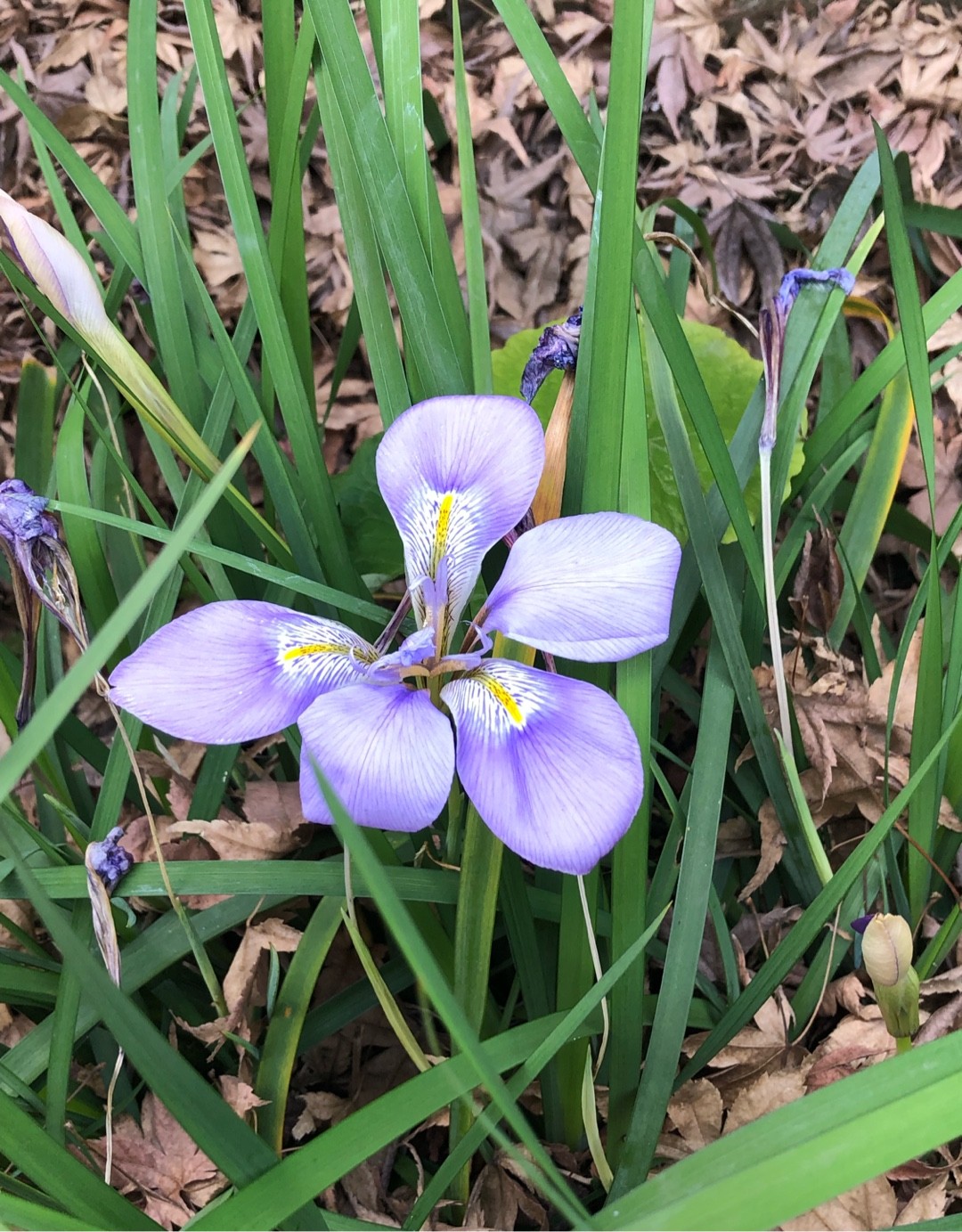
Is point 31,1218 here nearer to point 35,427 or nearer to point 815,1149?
point 815,1149

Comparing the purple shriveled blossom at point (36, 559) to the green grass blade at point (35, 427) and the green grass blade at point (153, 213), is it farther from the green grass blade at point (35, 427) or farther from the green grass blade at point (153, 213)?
the green grass blade at point (35, 427)

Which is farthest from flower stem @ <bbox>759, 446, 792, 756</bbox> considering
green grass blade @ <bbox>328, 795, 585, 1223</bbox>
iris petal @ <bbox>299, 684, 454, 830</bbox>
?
green grass blade @ <bbox>328, 795, 585, 1223</bbox>

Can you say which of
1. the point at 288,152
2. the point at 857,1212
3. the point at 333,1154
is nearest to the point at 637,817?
the point at 333,1154

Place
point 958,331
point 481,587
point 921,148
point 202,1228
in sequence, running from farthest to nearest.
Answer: point 921,148 → point 958,331 → point 481,587 → point 202,1228

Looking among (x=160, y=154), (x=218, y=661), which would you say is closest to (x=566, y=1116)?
(x=218, y=661)

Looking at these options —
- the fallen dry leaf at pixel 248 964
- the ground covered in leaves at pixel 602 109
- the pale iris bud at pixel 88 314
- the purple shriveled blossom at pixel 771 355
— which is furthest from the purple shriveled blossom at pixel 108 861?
the ground covered in leaves at pixel 602 109

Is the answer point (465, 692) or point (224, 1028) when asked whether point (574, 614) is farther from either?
point (224, 1028)
